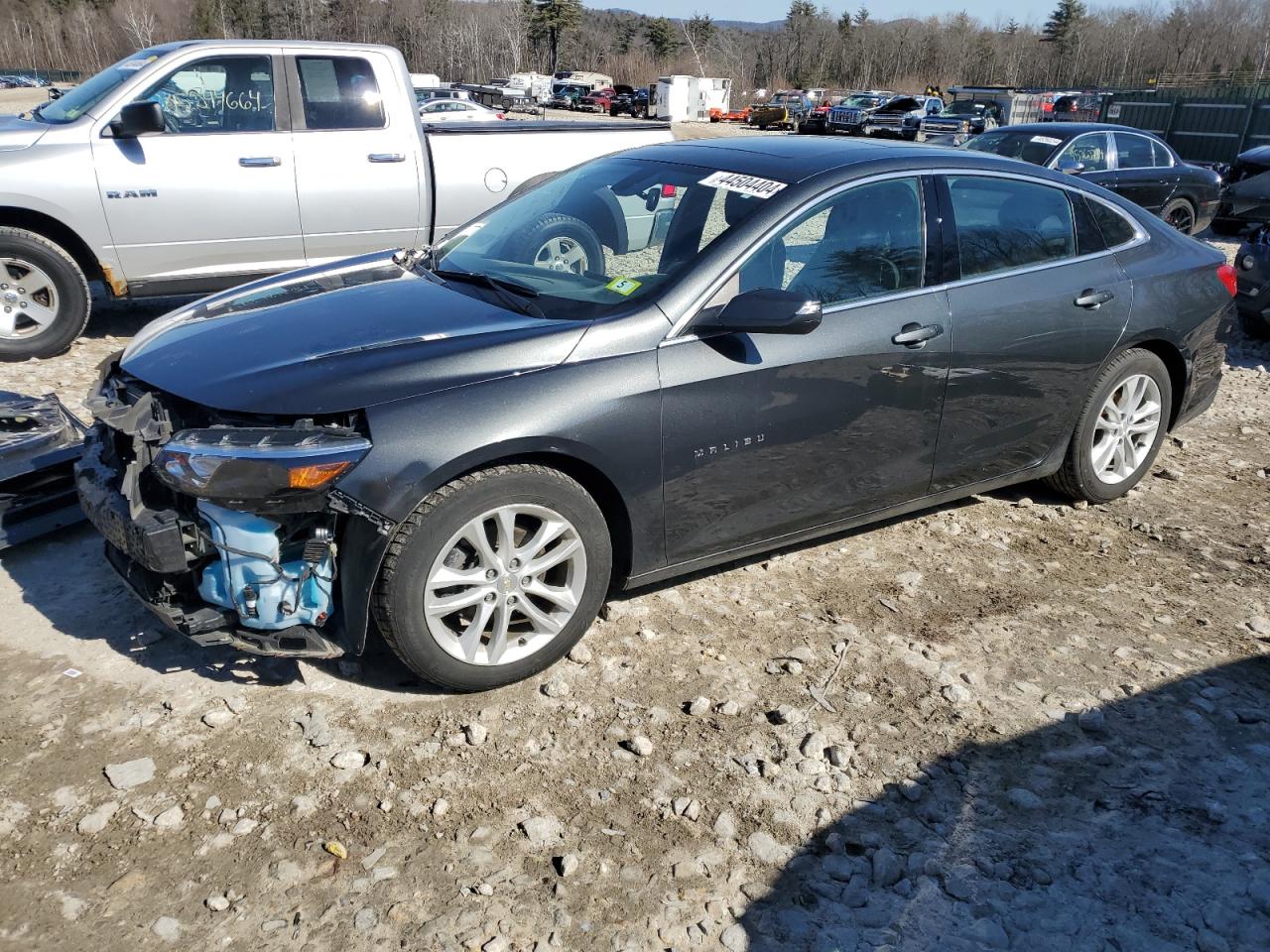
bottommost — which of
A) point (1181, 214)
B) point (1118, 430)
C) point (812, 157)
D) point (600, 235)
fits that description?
point (1181, 214)

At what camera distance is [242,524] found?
2998 mm

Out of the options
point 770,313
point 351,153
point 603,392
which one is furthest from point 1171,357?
point 351,153

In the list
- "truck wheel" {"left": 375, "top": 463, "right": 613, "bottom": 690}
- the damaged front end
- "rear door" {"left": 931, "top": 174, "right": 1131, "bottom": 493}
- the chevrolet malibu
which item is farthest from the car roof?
the damaged front end

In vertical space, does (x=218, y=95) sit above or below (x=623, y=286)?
above

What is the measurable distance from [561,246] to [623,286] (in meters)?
0.56

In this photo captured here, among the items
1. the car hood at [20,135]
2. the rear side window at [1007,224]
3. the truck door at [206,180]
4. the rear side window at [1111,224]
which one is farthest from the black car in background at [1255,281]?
the car hood at [20,135]

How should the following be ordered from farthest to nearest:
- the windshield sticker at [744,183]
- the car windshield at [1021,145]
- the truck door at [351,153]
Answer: the car windshield at [1021,145]
the truck door at [351,153]
the windshield sticker at [744,183]

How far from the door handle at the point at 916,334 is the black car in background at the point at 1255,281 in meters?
5.54

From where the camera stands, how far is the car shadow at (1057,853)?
2.48 metres

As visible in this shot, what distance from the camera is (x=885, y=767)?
308 cm

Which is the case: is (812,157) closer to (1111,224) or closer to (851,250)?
(851,250)

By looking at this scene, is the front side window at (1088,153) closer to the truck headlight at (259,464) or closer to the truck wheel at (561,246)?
the truck wheel at (561,246)

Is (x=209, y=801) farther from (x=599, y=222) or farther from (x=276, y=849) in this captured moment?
(x=599, y=222)

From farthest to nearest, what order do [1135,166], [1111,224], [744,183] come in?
[1135,166], [1111,224], [744,183]
